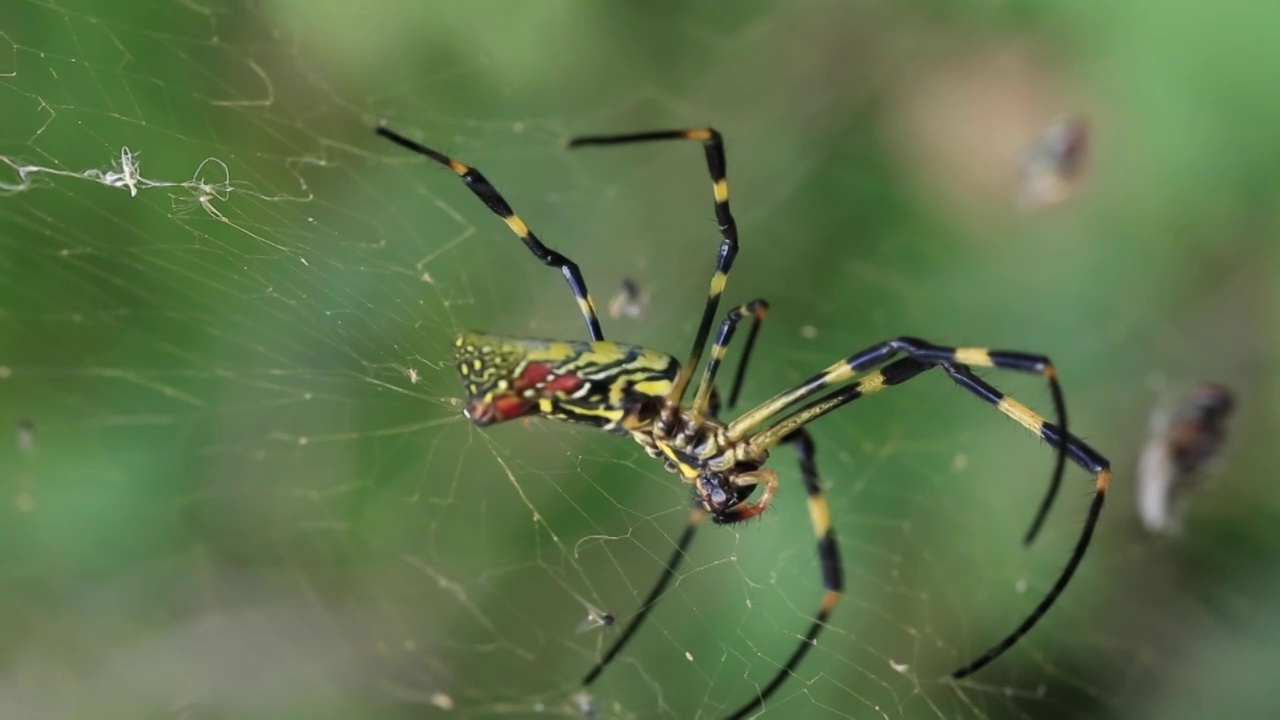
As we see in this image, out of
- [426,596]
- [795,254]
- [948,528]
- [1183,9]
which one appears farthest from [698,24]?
[426,596]

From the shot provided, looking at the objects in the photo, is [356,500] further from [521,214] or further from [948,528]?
[948,528]

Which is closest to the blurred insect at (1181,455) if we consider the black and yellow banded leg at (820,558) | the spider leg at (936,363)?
the spider leg at (936,363)

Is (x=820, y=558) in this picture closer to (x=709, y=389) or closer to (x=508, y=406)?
(x=709, y=389)

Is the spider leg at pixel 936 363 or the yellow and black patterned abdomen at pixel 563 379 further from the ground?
the spider leg at pixel 936 363

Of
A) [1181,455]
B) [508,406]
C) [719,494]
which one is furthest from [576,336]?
[1181,455]

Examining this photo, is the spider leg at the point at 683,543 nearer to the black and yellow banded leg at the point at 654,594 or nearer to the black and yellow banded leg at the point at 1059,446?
the black and yellow banded leg at the point at 654,594
